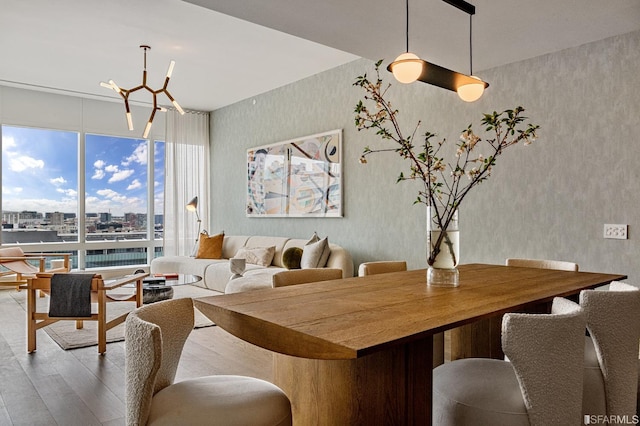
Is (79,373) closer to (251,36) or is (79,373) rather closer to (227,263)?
(227,263)

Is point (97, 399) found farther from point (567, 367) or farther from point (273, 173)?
point (273, 173)

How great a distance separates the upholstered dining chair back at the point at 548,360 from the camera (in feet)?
4.26

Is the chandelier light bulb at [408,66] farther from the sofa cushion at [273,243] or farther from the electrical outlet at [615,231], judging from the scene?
the sofa cushion at [273,243]

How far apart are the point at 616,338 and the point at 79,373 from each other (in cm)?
315

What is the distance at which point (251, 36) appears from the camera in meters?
4.57

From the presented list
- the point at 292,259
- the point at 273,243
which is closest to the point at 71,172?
the point at 273,243

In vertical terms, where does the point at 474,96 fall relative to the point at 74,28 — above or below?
below

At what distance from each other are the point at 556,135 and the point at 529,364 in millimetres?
2919

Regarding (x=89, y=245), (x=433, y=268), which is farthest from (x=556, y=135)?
(x=89, y=245)

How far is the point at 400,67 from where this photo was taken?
2.39 meters

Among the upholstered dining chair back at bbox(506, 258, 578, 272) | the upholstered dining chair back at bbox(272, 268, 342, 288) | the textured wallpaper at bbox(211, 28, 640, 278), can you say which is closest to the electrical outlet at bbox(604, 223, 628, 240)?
the textured wallpaper at bbox(211, 28, 640, 278)

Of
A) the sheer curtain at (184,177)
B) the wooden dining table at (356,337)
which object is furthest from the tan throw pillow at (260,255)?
the wooden dining table at (356,337)

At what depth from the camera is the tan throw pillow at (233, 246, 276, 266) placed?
589 centimetres

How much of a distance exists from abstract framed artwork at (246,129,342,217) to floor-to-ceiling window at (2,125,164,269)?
6.72 ft
